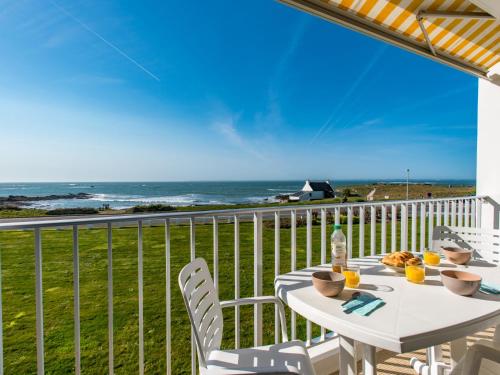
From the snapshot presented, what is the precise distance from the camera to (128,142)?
23.4 metres

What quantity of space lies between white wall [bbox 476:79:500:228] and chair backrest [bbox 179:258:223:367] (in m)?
4.57

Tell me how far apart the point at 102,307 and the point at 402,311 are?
20.2ft

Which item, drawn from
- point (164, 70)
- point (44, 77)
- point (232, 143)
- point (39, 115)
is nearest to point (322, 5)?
point (164, 70)

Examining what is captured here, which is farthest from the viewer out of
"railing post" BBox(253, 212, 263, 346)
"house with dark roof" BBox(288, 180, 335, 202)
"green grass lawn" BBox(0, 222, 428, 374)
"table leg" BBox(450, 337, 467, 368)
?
"house with dark roof" BBox(288, 180, 335, 202)

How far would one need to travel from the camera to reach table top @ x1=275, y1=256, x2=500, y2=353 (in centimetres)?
91

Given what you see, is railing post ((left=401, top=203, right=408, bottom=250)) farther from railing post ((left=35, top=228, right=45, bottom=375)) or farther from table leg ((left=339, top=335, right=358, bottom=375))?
railing post ((left=35, top=228, right=45, bottom=375))

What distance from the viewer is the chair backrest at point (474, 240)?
2111 millimetres

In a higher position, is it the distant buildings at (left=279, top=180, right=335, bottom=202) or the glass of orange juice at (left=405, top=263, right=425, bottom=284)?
the glass of orange juice at (left=405, top=263, right=425, bottom=284)

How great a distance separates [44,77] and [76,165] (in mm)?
11257

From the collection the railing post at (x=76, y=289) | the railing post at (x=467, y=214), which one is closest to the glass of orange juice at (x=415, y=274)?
the railing post at (x=76, y=289)

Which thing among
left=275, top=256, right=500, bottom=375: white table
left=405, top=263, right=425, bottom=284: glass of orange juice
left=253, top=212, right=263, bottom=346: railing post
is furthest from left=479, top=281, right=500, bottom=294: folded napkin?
left=253, top=212, right=263, bottom=346: railing post

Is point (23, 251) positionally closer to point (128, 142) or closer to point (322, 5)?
point (322, 5)

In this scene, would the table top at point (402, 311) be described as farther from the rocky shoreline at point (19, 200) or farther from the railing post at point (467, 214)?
the rocky shoreline at point (19, 200)

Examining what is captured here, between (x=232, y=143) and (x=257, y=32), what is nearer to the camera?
(x=257, y=32)
